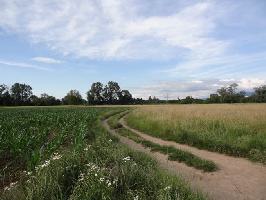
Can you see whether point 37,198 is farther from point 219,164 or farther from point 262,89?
point 262,89

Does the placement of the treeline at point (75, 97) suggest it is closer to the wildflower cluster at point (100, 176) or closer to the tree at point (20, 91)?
the tree at point (20, 91)

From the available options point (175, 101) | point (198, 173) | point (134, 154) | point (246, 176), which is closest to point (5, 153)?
point (134, 154)

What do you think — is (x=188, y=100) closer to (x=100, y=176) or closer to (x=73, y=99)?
(x=73, y=99)

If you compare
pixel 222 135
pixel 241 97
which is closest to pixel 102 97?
pixel 241 97

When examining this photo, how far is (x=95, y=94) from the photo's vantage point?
138 meters

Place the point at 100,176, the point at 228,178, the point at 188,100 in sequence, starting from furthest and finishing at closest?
1. the point at 188,100
2. the point at 228,178
3. the point at 100,176

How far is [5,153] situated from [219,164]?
25.0 feet

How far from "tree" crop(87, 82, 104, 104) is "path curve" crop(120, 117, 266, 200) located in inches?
4905

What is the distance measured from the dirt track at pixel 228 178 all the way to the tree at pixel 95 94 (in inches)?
4884

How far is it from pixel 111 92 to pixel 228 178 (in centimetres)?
13230

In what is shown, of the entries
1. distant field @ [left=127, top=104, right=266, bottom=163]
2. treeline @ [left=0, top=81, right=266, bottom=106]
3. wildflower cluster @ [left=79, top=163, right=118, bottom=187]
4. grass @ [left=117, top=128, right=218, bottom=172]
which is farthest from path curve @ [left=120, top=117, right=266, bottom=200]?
treeline @ [left=0, top=81, right=266, bottom=106]

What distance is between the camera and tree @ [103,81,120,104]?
456 feet

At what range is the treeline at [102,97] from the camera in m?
118

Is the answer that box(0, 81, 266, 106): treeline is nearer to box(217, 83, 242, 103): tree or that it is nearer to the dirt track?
box(217, 83, 242, 103): tree
